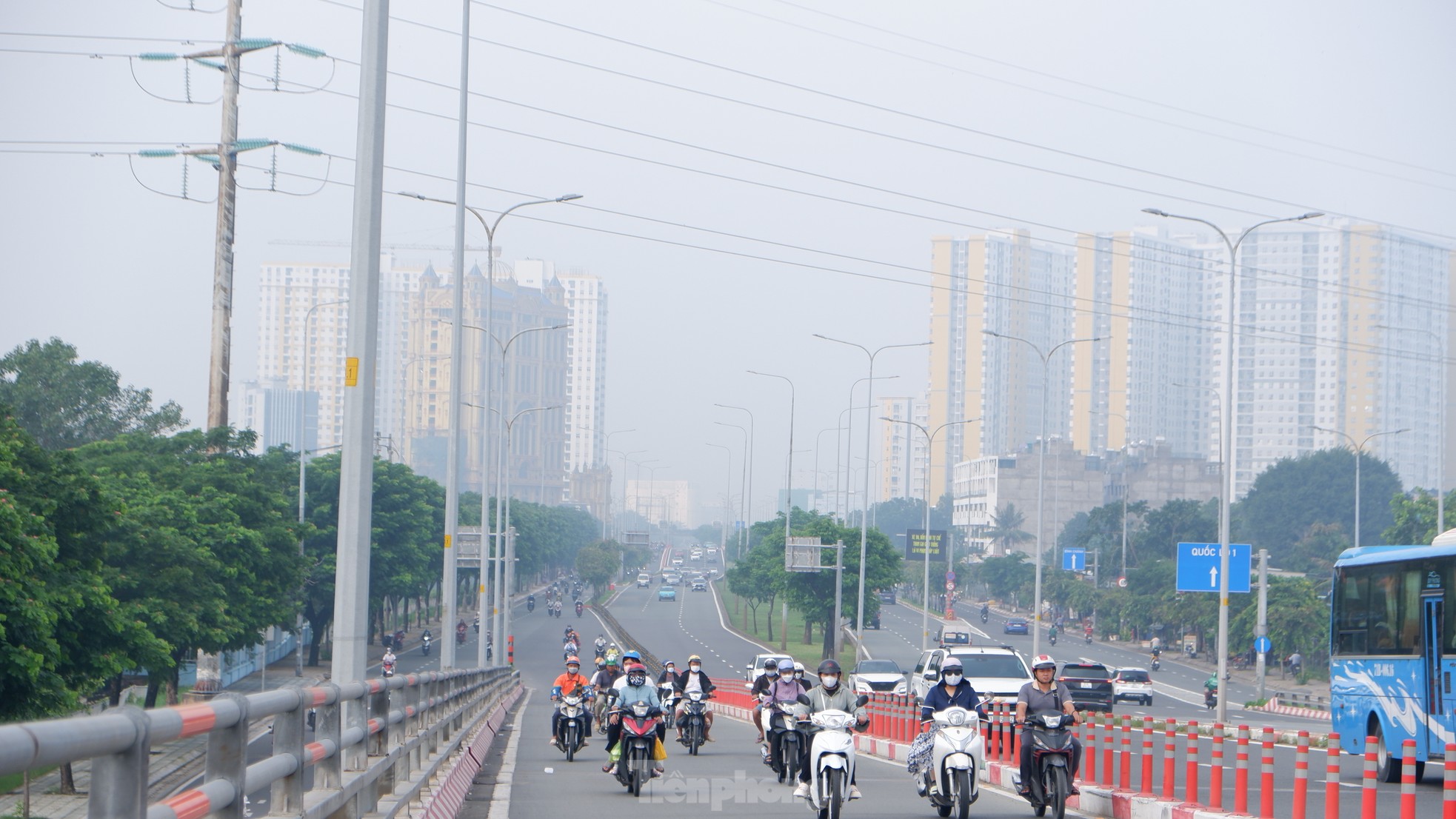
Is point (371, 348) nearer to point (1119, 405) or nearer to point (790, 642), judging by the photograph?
point (790, 642)

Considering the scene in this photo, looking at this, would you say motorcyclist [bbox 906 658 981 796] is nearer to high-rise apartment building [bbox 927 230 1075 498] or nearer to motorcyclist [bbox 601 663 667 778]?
motorcyclist [bbox 601 663 667 778]

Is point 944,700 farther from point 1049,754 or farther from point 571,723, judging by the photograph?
point 571,723

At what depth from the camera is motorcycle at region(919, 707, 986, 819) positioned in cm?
1271

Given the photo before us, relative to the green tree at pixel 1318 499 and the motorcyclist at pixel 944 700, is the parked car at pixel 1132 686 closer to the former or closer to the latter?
the motorcyclist at pixel 944 700

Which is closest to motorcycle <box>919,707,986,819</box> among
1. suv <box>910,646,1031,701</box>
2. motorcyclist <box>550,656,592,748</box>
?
motorcyclist <box>550,656,592,748</box>

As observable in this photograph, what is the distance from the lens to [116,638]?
94.6 ft

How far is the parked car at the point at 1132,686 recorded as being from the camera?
161 feet

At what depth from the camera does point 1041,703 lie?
42.6 feet

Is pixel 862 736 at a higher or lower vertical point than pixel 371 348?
lower

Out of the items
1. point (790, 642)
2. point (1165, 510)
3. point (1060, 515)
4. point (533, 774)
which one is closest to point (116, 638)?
point (533, 774)

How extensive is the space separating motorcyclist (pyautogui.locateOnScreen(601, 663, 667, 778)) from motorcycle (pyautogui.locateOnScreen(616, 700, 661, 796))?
69 mm

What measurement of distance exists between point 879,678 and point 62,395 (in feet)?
98.9

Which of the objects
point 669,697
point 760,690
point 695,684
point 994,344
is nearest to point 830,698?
point 760,690

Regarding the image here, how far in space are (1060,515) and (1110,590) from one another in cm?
6312
